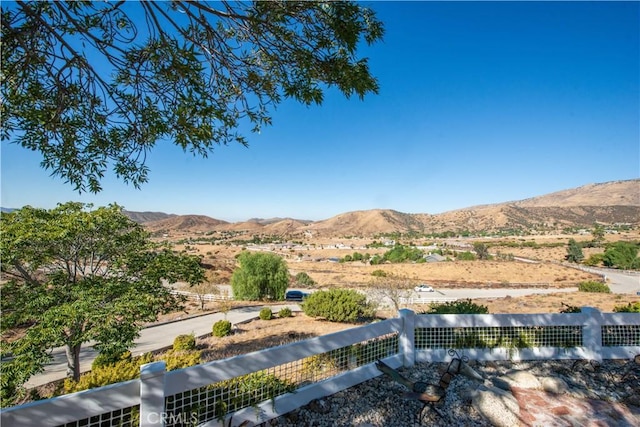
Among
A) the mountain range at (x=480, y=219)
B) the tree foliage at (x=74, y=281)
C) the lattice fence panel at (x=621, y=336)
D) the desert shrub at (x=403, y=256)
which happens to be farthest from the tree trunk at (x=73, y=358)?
the mountain range at (x=480, y=219)

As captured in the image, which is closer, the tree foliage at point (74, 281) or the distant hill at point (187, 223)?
the tree foliage at point (74, 281)

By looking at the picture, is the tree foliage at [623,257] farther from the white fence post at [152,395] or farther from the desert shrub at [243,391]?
the white fence post at [152,395]

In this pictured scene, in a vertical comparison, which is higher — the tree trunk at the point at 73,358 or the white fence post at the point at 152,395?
the white fence post at the point at 152,395

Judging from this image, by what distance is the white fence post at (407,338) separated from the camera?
538cm

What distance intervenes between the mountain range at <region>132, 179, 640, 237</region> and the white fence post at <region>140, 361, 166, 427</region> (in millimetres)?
124057

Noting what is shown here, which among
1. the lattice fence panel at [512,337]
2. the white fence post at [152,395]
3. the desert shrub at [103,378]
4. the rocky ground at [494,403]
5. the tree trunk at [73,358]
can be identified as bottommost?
the tree trunk at [73,358]

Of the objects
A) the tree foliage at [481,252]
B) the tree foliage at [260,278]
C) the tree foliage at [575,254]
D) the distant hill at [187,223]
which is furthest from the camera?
the distant hill at [187,223]

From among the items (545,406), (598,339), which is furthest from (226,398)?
(598,339)

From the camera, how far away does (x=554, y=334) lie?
19.5 feet

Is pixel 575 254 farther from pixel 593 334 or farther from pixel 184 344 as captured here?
pixel 184 344

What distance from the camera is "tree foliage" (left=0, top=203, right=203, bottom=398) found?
625 cm

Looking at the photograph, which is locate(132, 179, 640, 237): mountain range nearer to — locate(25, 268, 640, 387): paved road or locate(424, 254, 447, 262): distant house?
locate(424, 254, 447, 262): distant house

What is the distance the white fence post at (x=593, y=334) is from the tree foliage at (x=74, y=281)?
8740mm

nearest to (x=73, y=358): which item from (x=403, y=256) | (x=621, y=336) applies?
(x=621, y=336)
